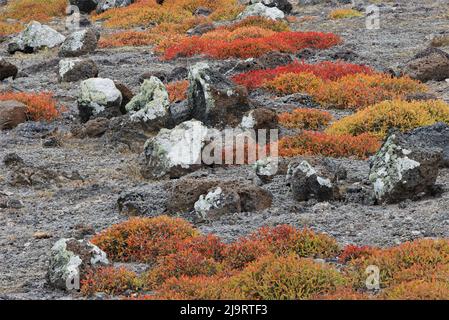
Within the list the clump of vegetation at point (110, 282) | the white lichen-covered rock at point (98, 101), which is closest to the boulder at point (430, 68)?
the white lichen-covered rock at point (98, 101)

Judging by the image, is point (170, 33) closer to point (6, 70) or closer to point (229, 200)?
point (6, 70)

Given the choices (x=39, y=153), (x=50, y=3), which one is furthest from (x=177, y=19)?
(x=39, y=153)

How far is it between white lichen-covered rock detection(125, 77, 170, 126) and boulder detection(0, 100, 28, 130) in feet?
9.37

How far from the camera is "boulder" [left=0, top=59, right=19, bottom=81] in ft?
89.8

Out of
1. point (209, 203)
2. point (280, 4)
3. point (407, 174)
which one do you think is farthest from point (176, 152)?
point (280, 4)

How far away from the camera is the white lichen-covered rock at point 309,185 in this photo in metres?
14.0

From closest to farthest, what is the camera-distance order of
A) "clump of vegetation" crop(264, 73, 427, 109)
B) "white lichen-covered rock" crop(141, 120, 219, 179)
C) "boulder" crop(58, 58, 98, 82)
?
1. "white lichen-covered rock" crop(141, 120, 219, 179)
2. "clump of vegetation" crop(264, 73, 427, 109)
3. "boulder" crop(58, 58, 98, 82)

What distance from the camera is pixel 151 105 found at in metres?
20.1

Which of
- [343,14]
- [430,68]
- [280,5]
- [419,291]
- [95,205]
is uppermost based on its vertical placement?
[280,5]

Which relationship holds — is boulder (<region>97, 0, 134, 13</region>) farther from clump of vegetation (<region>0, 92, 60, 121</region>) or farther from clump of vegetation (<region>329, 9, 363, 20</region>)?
clump of vegetation (<region>0, 92, 60, 121</region>)

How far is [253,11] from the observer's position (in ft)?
125

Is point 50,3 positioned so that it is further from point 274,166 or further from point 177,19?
point 274,166

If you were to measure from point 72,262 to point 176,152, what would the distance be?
6.35 meters

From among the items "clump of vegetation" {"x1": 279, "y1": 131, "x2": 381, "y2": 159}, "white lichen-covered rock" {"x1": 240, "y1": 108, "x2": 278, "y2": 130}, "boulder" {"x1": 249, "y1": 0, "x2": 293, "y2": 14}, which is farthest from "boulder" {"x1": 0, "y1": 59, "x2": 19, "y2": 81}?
"boulder" {"x1": 249, "y1": 0, "x2": 293, "y2": 14}
